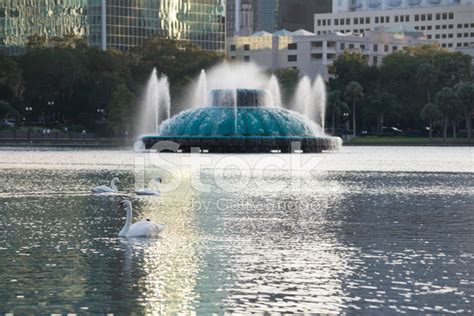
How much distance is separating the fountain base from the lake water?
41.6 meters

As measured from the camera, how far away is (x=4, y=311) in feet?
68.9

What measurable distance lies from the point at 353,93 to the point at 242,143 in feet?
168

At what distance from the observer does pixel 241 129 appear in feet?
346

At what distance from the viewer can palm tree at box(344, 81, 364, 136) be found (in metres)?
146

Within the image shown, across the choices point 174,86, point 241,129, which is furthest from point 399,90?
point 241,129

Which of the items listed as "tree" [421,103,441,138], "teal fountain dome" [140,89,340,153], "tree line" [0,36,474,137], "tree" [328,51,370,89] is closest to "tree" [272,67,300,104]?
"tree line" [0,36,474,137]

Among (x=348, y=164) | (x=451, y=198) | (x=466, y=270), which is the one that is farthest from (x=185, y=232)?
(x=348, y=164)

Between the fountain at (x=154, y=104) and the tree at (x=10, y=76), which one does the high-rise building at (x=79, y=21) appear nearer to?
the tree at (x=10, y=76)

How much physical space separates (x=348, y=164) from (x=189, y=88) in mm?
63676

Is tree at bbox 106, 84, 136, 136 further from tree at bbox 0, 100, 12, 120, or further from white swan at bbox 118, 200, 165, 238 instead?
white swan at bbox 118, 200, 165, 238

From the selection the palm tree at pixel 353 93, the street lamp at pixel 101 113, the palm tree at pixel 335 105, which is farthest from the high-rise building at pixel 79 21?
the palm tree at pixel 335 105

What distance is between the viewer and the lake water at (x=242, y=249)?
22.4 m

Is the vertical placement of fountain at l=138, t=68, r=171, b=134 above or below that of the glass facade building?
below

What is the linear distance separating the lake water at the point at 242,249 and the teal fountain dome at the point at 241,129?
42.4 m
